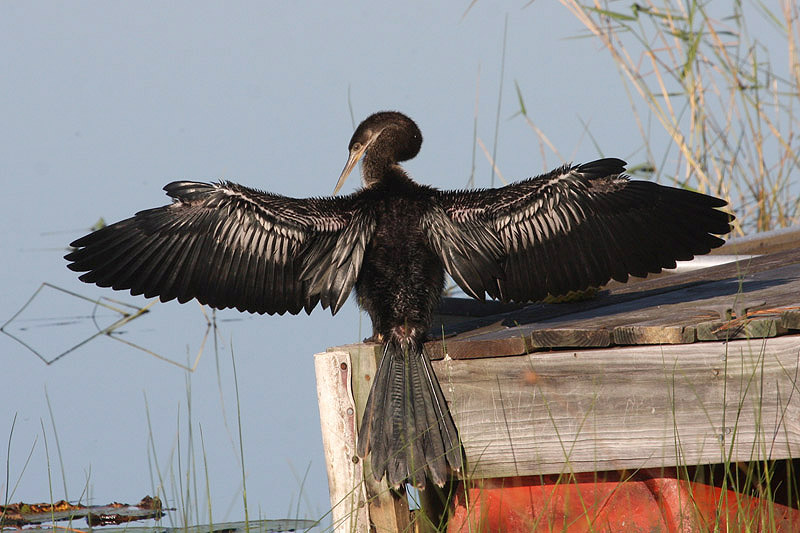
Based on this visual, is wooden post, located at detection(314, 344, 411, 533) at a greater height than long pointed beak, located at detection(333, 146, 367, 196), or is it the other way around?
long pointed beak, located at detection(333, 146, 367, 196)

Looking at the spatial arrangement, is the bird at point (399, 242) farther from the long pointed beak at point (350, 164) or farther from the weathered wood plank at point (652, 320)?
the long pointed beak at point (350, 164)

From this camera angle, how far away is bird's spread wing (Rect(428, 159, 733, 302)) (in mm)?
3312

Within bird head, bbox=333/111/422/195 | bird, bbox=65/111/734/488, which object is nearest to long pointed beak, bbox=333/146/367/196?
bird head, bbox=333/111/422/195

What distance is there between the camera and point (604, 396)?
2633mm

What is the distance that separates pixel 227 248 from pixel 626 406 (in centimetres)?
150

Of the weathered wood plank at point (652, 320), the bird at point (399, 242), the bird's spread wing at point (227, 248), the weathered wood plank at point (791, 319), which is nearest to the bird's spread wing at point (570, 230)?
the bird at point (399, 242)

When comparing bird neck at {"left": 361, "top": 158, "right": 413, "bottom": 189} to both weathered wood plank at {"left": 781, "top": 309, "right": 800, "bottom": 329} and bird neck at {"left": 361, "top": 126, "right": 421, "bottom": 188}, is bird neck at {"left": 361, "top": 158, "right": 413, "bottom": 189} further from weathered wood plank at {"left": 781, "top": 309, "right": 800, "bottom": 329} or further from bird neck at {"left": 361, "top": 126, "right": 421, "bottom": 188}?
weathered wood plank at {"left": 781, "top": 309, "right": 800, "bottom": 329}

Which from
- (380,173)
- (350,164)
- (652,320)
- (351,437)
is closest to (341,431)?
(351,437)

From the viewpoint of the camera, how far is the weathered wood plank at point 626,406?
245 centimetres

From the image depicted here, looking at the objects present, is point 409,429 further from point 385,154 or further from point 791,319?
point 385,154

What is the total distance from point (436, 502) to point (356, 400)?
1.40 feet

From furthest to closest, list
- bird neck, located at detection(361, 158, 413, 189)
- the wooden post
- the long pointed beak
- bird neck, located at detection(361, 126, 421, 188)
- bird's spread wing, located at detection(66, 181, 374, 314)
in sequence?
1. the long pointed beak
2. bird neck, located at detection(361, 126, 421, 188)
3. bird neck, located at detection(361, 158, 413, 189)
4. bird's spread wing, located at detection(66, 181, 374, 314)
5. the wooden post

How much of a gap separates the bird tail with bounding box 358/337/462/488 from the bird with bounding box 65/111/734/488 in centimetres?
24

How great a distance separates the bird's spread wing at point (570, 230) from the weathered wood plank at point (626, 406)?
0.61 metres
